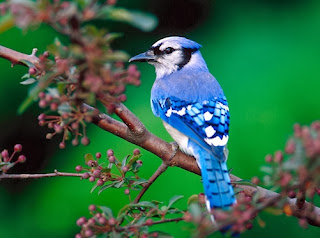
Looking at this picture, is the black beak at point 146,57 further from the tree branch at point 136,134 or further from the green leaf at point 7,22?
the green leaf at point 7,22

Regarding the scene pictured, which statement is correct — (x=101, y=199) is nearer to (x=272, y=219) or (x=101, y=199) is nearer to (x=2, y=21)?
(x=272, y=219)

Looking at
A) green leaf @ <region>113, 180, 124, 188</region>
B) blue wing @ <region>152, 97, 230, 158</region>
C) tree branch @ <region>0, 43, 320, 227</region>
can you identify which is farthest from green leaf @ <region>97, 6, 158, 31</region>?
blue wing @ <region>152, 97, 230, 158</region>

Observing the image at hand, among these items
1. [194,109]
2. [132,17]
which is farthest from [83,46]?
[194,109]

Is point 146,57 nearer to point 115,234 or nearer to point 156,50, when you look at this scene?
point 156,50

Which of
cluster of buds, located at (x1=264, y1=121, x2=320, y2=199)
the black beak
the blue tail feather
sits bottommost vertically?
the blue tail feather

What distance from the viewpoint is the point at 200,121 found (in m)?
1.63

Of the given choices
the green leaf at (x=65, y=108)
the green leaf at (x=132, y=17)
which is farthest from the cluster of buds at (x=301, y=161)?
the green leaf at (x=65, y=108)

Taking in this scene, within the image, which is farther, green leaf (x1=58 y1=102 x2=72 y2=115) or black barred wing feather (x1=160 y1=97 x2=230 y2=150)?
black barred wing feather (x1=160 y1=97 x2=230 y2=150)

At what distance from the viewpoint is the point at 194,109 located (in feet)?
5.65

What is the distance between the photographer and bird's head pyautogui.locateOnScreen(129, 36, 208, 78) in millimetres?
2045

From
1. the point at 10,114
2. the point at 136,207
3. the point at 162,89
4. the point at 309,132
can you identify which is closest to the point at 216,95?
the point at 162,89

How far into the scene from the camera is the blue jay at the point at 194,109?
1.41 m

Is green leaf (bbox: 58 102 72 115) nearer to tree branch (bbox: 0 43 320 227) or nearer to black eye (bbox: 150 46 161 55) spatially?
tree branch (bbox: 0 43 320 227)

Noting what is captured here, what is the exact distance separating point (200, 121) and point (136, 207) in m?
0.43
